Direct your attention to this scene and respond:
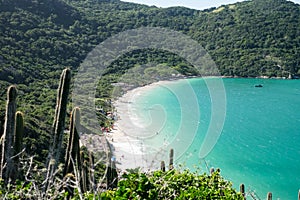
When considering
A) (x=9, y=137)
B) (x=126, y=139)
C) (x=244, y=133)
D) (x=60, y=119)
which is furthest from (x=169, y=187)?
(x=244, y=133)

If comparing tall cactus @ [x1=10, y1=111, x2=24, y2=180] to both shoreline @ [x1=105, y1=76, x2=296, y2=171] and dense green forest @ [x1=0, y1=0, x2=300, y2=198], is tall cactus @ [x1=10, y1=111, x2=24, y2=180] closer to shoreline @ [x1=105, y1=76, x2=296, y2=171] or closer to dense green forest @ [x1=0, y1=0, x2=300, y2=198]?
dense green forest @ [x1=0, y1=0, x2=300, y2=198]

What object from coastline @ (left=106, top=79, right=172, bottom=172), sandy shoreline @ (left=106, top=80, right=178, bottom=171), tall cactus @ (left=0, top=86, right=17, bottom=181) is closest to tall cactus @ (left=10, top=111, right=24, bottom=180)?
tall cactus @ (left=0, top=86, right=17, bottom=181)

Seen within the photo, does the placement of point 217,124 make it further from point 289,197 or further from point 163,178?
point 163,178

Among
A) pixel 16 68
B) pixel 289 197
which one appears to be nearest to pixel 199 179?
pixel 289 197

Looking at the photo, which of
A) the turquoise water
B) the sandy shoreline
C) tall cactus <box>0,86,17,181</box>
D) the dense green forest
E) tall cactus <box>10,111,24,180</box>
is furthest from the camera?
the dense green forest

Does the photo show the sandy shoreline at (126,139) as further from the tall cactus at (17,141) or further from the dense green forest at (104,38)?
the tall cactus at (17,141)

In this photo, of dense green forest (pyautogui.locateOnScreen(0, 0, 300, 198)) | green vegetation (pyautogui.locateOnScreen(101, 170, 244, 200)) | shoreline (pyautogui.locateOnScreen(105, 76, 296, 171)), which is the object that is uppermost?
dense green forest (pyautogui.locateOnScreen(0, 0, 300, 198))

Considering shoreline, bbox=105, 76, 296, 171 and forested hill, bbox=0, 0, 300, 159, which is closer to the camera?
shoreline, bbox=105, 76, 296, 171
